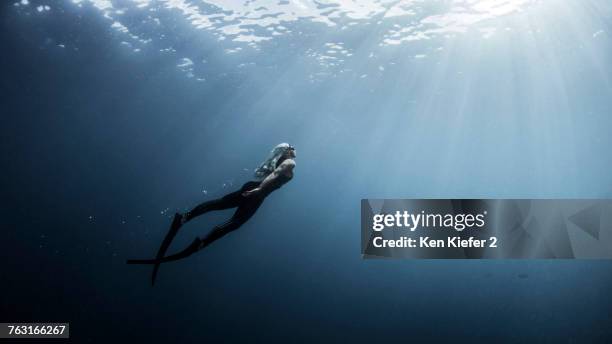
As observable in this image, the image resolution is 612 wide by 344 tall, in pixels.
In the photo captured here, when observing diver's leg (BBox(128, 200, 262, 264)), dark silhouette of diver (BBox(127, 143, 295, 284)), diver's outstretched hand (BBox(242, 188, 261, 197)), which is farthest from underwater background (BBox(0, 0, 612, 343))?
diver's leg (BBox(128, 200, 262, 264))

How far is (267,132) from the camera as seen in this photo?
3541 cm

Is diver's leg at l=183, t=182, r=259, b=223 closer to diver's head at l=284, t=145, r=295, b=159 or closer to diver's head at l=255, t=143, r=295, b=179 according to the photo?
diver's head at l=255, t=143, r=295, b=179

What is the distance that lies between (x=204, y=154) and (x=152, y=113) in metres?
12.5

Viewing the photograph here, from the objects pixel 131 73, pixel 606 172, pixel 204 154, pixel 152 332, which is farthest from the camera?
pixel 606 172

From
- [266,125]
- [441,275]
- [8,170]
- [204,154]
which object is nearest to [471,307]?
[441,275]

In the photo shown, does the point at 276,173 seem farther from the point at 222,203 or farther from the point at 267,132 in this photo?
the point at 267,132

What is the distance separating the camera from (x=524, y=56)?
67.0ft

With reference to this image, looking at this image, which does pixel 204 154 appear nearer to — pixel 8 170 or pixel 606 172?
pixel 8 170

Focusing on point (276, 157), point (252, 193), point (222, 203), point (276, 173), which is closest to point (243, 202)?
point (252, 193)

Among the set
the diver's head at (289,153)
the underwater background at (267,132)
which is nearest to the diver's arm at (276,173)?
the diver's head at (289,153)

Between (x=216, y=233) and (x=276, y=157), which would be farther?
(x=276, y=157)

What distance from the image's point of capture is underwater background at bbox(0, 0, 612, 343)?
17281mm

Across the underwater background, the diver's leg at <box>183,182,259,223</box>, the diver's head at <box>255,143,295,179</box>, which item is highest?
the underwater background

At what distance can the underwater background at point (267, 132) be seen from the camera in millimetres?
17281
